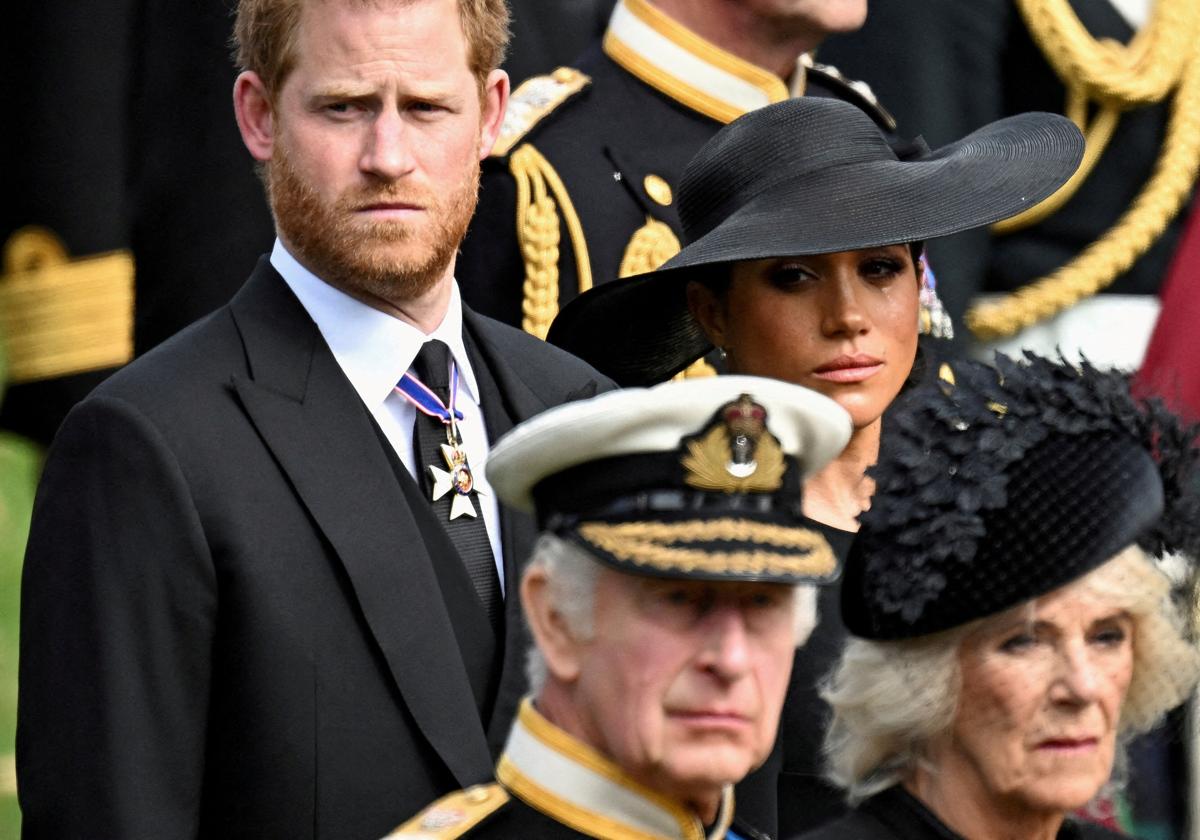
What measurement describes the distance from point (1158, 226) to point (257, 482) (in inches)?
111

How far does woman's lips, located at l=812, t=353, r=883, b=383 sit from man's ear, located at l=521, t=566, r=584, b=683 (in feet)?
4.27

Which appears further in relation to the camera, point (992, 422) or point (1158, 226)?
point (1158, 226)

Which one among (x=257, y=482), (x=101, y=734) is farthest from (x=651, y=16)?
(x=101, y=734)

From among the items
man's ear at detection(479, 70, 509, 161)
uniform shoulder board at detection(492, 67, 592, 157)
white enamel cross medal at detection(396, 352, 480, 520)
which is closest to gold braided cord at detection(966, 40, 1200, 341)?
uniform shoulder board at detection(492, 67, 592, 157)

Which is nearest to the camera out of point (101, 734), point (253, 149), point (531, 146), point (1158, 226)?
point (101, 734)

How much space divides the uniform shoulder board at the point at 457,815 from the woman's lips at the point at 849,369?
1297mm

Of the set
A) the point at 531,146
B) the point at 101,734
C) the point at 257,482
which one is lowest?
the point at 101,734

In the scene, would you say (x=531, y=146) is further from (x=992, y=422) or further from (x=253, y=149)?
(x=992, y=422)

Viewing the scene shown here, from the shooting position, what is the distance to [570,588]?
3.26 meters

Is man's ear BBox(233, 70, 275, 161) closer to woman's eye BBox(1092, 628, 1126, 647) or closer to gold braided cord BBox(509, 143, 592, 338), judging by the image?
gold braided cord BBox(509, 143, 592, 338)

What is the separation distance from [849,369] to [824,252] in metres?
0.19

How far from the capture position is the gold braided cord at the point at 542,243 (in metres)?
5.19

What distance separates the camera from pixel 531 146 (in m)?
5.29

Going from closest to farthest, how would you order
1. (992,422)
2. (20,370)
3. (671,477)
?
1. (671,477)
2. (992,422)
3. (20,370)
